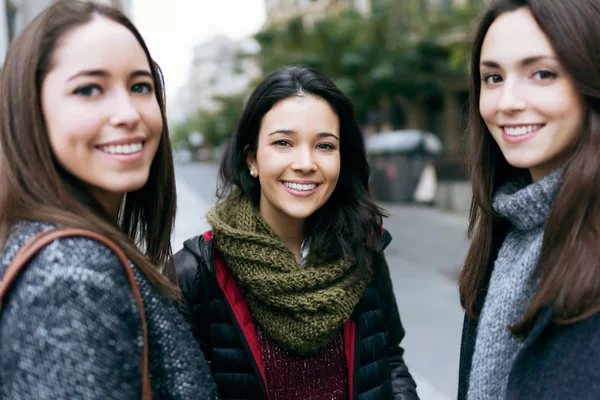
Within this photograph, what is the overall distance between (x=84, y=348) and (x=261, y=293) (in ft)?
3.32

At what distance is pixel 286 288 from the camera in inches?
81.5

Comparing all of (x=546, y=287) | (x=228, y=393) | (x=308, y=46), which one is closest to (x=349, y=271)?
(x=228, y=393)

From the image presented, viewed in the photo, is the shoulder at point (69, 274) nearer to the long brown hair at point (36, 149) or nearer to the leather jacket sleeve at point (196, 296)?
the long brown hair at point (36, 149)

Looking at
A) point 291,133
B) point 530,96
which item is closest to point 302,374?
point 291,133

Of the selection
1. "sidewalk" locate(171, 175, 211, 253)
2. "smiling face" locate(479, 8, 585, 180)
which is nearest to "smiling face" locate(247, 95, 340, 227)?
"smiling face" locate(479, 8, 585, 180)

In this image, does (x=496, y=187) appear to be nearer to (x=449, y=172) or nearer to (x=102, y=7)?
(x=102, y=7)

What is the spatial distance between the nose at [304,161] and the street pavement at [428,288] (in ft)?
2.13

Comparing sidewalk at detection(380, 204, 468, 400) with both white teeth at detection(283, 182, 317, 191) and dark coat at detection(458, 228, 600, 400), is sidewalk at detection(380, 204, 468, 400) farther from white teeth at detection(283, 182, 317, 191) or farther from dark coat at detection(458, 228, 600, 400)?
dark coat at detection(458, 228, 600, 400)

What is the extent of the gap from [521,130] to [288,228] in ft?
3.37

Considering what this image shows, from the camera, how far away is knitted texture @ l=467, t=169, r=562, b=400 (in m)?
1.54

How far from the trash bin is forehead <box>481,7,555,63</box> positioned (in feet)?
53.2

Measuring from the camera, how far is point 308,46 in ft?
68.5

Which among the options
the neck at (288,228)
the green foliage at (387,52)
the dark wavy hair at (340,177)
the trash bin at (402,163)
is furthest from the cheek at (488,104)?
the trash bin at (402,163)

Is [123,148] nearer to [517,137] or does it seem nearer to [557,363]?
[517,137]
